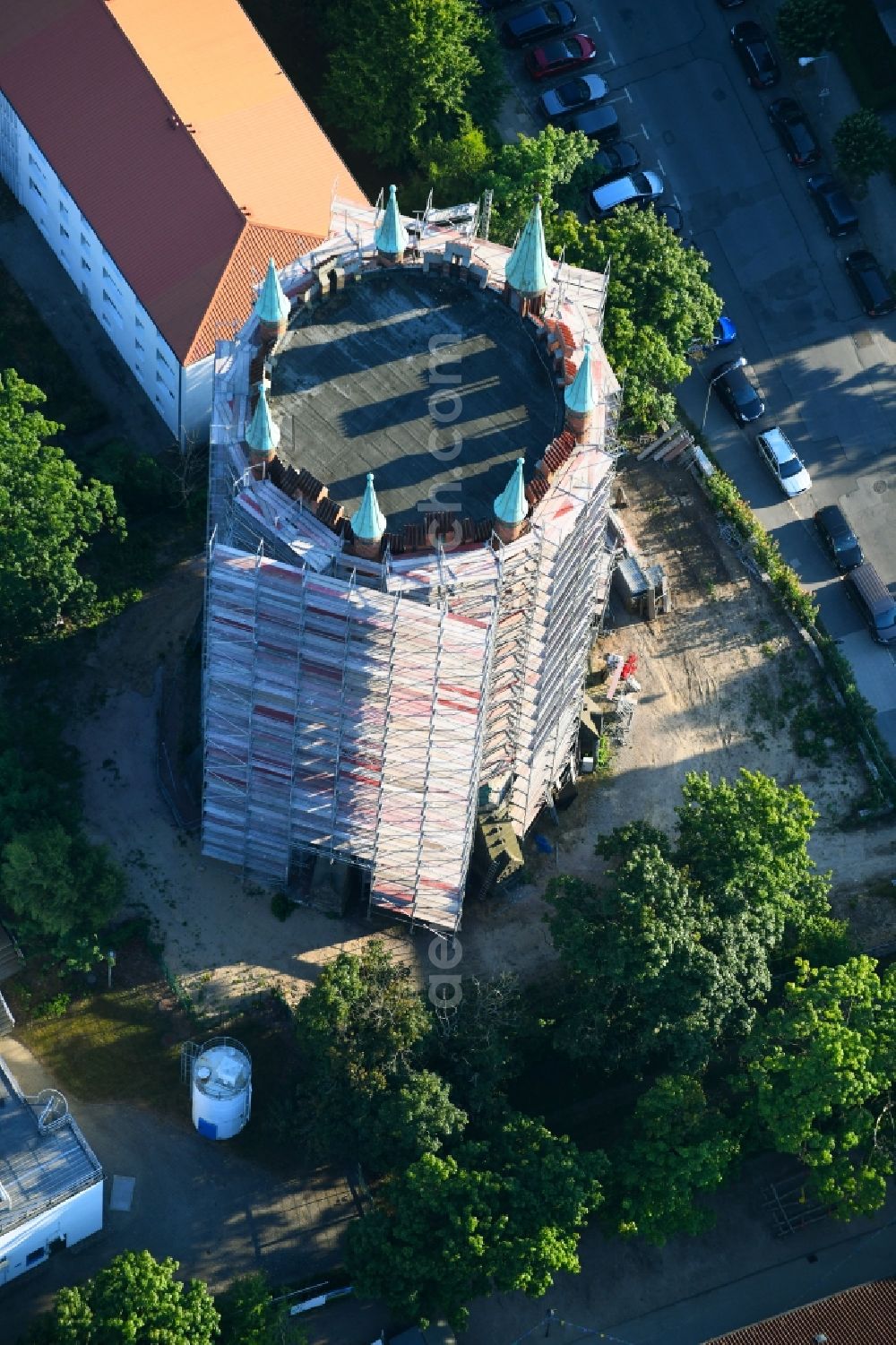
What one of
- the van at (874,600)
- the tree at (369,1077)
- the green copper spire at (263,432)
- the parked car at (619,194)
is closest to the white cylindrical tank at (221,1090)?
the tree at (369,1077)

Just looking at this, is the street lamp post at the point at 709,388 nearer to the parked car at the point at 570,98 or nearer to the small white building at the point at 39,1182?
→ the parked car at the point at 570,98

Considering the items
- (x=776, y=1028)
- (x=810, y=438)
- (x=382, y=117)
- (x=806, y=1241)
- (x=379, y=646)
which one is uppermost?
(x=382, y=117)

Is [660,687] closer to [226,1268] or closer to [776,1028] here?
[776,1028]

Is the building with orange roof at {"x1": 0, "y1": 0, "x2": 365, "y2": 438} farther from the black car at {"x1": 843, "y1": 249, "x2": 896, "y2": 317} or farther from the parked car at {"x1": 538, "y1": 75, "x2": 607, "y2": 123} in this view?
the black car at {"x1": 843, "y1": 249, "x2": 896, "y2": 317}

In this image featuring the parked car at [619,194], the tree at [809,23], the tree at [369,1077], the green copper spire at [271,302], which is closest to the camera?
the green copper spire at [271,302]

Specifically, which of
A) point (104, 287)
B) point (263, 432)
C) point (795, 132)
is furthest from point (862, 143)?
point (263, 432)

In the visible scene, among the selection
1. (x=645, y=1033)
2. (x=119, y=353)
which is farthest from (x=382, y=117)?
(x=645, y=1033)
